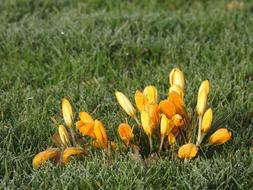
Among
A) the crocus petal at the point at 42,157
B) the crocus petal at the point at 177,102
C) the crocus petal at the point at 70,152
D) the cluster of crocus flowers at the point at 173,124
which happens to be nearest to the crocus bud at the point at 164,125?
the cluster of crocus flowers at the point at 173,124

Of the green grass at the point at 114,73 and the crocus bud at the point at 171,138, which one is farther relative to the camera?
the crocus bud at the point at 171,138

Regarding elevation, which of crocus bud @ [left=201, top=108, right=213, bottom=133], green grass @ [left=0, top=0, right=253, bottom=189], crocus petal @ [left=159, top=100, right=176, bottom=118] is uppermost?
crocus petal @ [left=159, top=100, right=176, bottom=118]

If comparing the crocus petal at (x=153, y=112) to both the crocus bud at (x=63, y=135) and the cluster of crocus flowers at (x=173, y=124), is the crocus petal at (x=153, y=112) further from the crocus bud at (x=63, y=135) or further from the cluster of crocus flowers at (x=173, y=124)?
the crocus bud at (x=63, y=135)

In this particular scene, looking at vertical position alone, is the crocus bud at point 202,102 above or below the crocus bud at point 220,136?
above

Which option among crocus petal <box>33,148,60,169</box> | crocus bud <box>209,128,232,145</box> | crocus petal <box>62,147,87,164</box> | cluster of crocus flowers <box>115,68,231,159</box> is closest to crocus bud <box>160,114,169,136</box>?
cluster of crocus flowers <box>115,68,231,159</box>

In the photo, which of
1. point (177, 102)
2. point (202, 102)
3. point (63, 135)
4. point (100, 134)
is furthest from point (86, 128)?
point (202, 102)

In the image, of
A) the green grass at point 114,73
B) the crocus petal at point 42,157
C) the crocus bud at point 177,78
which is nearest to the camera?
the green grass at point 114,73

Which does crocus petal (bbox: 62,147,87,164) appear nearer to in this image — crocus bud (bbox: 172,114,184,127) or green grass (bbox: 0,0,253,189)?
green grass (bbox: 0,0,253,189)

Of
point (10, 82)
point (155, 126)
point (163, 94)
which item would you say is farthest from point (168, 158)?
point (10, 82)
